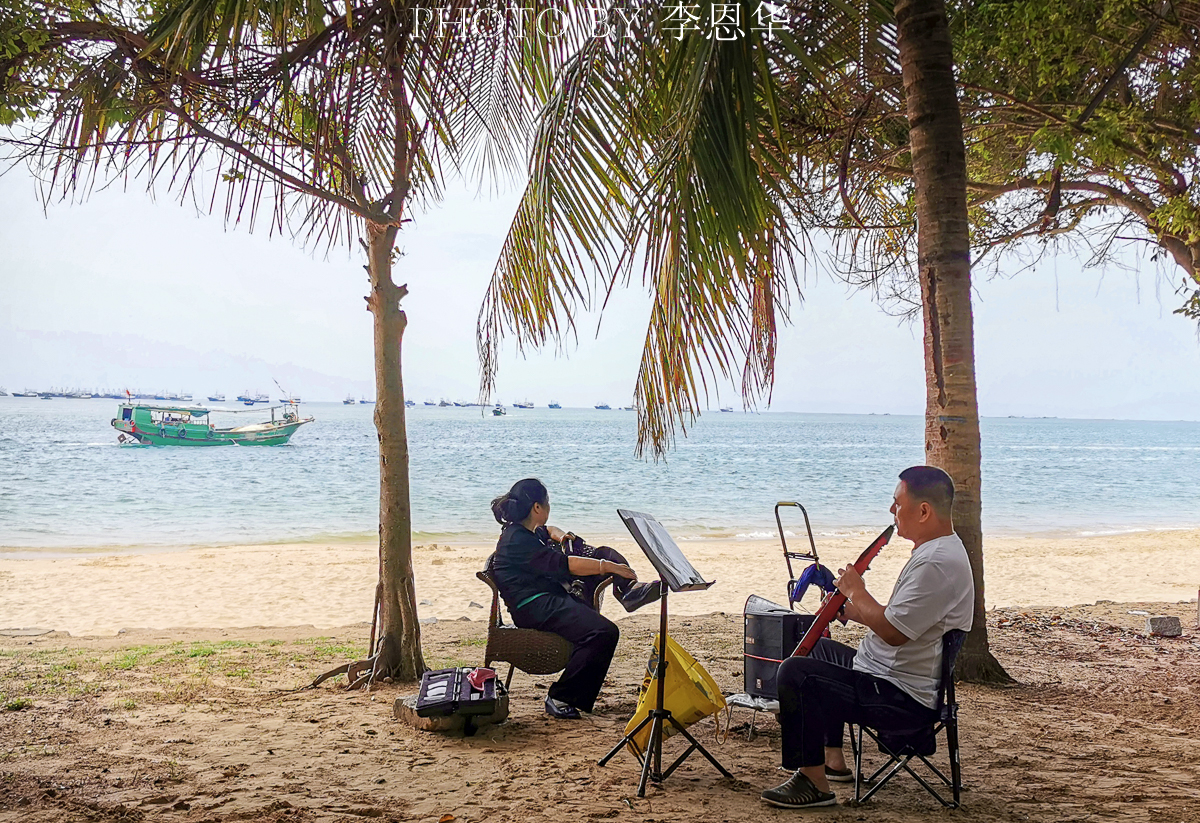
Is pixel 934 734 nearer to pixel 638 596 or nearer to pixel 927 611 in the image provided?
pixel 927 611

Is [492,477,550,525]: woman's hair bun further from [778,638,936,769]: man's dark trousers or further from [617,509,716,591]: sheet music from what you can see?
[778,638,936,769]: man's dark trousers

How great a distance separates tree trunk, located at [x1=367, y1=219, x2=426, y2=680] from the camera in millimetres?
5164

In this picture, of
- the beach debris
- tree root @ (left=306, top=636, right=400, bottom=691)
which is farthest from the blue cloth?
the beach debris

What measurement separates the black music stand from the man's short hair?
787 millimetres

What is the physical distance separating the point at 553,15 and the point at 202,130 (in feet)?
6.44

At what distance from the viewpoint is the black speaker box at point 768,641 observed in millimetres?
3693

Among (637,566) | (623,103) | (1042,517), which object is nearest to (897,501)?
(623,103)

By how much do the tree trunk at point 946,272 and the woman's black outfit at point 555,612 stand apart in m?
2.14

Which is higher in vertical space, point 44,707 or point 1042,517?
point 44,707

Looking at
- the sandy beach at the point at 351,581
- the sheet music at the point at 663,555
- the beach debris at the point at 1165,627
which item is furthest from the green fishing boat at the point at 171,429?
the sheet music at the point at 663,555

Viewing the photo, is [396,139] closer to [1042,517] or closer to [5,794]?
[5,794]

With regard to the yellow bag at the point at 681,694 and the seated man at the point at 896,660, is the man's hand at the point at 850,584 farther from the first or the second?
the yellow bag at the point at 681,694

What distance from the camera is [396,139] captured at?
511 cm

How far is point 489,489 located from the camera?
37156 mm
